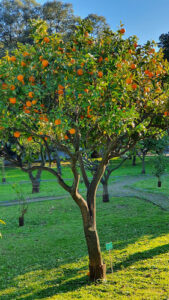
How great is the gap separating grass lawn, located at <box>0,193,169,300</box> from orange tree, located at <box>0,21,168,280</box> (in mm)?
909

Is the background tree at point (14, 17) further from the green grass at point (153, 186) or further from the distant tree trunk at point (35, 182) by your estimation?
the green grass at point (153, 186)

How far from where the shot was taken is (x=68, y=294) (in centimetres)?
731

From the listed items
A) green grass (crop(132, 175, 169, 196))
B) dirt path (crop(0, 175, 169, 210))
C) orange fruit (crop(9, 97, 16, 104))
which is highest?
orange fruit (crop(9, 97, 16, 104))

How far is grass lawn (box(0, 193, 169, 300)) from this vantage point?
24.5 ft

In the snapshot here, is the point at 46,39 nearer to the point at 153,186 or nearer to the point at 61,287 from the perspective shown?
the point at 61,287

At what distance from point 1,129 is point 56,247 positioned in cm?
647

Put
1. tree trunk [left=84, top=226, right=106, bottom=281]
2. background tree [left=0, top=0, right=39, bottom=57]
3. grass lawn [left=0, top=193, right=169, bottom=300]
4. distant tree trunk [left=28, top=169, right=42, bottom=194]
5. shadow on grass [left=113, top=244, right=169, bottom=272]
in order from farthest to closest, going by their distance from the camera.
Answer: background tree [left=0, top=0, right=39, bottom=57]
distant tree trunk [left=28, top=169, right=42, bottom=194]
shadow on grass [left=113, top=244, right=169, bottom=272]
tree trunk [left=84, top=226, right=106, bottom=281]
grass lawn [left=0, top=193, right=169, bottom=300]

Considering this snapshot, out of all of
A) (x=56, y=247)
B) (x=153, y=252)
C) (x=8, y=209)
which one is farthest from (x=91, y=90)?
(x=8, y=209)

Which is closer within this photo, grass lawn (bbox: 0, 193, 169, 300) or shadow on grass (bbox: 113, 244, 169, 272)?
grass lawn (bbox: 0, 193, 169, 300)

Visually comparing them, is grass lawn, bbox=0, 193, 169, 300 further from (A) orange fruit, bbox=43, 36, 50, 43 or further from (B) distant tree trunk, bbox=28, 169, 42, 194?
(B) distant tree trunk, bbox=28, 169, 42, 194

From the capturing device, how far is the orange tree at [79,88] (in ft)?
21.9

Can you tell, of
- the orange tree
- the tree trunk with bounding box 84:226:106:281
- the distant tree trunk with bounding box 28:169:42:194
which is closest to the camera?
the orange tree

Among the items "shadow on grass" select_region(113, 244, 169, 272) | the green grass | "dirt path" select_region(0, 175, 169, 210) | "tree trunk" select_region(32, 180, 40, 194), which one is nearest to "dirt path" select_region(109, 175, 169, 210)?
"dirt path" select_region(0, 175, 169, 210)

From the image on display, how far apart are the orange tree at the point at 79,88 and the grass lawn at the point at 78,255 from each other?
909mm
